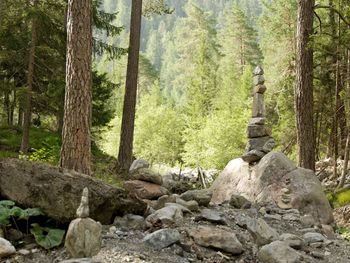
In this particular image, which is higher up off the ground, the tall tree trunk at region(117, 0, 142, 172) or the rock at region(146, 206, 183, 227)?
the tall tree trunk at region(117, 0, 142, 172)

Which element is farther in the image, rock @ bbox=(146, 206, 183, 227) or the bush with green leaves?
rock @ bbox=(146, 206, 183, 227)

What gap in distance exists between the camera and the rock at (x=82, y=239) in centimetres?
430

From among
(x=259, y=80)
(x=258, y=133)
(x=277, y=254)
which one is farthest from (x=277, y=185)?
(x=277, y=254)

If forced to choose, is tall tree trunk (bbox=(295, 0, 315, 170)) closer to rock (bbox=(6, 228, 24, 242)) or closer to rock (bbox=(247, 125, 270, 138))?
rock (bbox=(247, 125, 270, 138))

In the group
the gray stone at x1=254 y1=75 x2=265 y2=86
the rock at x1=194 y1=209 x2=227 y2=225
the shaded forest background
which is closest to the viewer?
the rock at x1=194 y1=209 x2=227 y2=225

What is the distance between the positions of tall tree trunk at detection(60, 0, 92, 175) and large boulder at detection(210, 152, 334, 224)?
3864 mm

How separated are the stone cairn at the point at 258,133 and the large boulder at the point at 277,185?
264 millimetres

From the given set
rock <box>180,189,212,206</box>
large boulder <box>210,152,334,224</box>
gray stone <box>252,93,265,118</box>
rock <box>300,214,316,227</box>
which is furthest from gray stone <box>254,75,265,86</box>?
rock <box>180,189,212,206</box>

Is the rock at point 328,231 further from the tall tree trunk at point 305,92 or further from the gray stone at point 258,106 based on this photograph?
the gray stone at point 258,106

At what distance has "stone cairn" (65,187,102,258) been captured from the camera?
14.1 feet

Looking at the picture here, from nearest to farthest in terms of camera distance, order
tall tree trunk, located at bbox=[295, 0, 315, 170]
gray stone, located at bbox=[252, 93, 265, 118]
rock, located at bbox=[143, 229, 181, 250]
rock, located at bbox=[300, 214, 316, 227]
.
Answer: rock, located at bbox=[143, 229, 181, 250] → rock, located at bbox=[300, 214, 316, 227] → tall tree trunk, located at bbox=[295, 0, 315, 170] → gray stone, located at bbox=[252, 93, 265, 118]

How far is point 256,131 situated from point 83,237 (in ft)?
23.6

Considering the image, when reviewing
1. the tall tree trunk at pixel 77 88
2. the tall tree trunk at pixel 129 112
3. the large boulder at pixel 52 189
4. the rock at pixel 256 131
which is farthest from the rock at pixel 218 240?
the tall tree trunk at pixel 129 112

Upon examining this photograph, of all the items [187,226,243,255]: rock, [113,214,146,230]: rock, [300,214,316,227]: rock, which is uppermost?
[113,214,146,230]: rock
